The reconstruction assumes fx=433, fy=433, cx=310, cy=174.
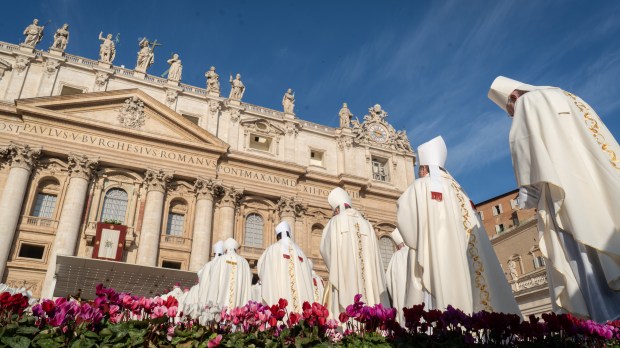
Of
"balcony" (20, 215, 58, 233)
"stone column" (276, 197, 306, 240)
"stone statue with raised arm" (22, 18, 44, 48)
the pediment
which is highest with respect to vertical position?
"stone statue with raised arm" (22, 18, 44, 48)

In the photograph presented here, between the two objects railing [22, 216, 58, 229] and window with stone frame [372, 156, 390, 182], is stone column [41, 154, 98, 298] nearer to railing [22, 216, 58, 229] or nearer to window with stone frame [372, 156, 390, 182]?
railing [22, 216, 58, 229]

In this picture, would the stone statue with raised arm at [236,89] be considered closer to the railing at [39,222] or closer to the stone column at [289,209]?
the stone column at [289,209]

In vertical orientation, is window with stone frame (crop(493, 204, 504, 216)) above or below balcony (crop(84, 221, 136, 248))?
above

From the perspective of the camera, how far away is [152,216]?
74.3ft

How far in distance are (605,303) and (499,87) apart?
2775 millimetres

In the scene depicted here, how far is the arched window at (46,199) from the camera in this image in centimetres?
2177

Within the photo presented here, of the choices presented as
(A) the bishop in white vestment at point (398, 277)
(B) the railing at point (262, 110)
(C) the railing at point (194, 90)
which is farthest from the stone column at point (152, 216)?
(A) the bishop in white vestment at point (398, 277)

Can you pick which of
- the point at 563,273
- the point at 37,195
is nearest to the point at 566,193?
the point at 563,273

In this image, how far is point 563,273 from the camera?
4246 millimetres

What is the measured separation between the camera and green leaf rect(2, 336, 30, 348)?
2977 millimetres

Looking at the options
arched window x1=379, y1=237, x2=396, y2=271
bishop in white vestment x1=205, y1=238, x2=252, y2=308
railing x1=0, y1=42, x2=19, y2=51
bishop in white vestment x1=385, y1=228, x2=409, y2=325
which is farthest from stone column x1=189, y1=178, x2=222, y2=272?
bishop in white vestment x1=385, y1=228, x2=409, y2=325

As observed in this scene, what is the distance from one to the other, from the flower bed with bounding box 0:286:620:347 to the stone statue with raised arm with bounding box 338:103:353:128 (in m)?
28.3

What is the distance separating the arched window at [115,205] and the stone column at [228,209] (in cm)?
518

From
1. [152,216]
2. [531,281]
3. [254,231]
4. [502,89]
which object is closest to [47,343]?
[502,89]
